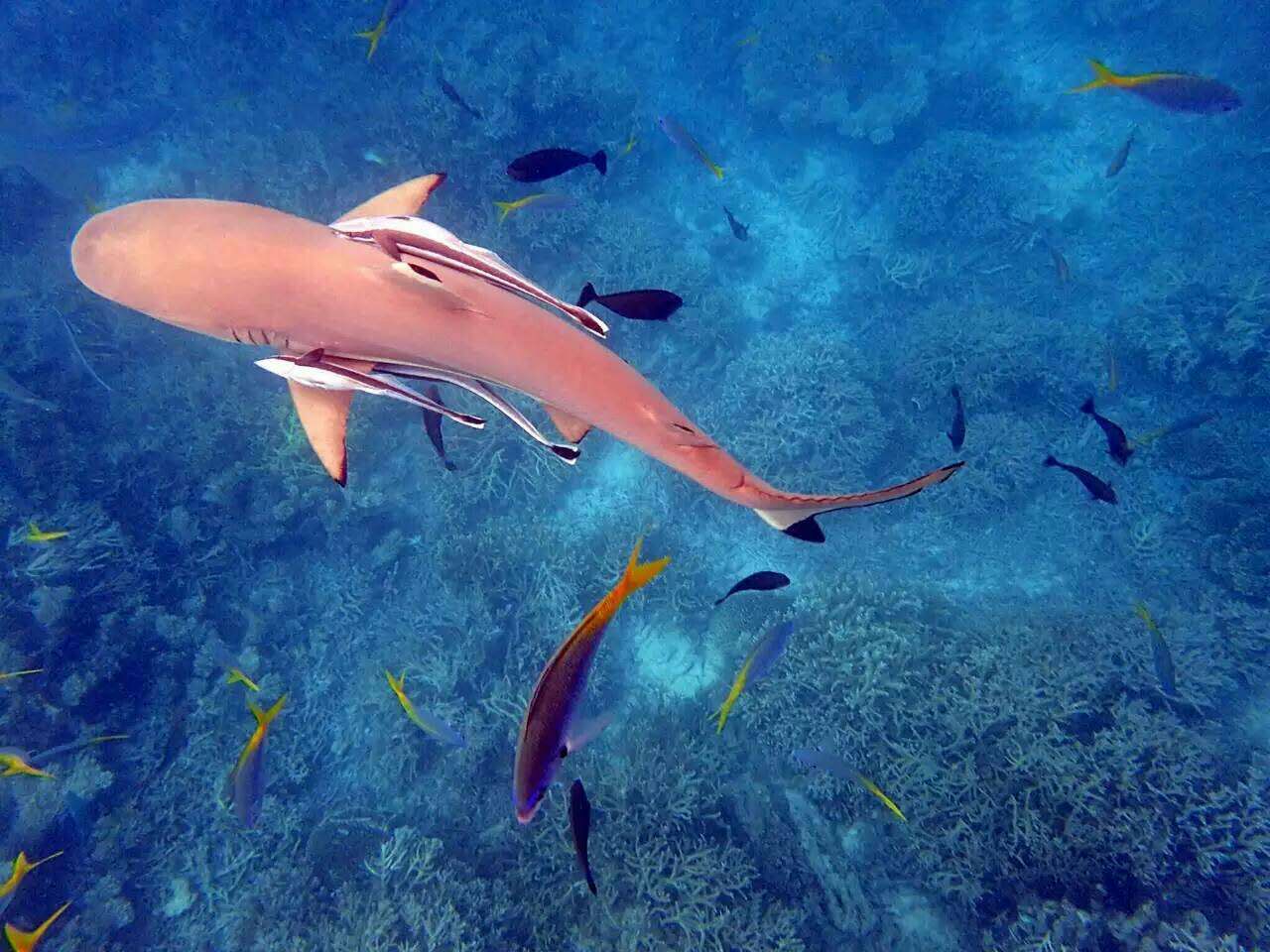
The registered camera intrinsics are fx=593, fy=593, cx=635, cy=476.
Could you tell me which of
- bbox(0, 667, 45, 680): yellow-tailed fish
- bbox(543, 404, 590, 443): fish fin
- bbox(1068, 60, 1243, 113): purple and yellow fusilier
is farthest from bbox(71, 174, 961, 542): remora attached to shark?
bbox(1068, 60, 1243, 113): purple and yellow fusilier

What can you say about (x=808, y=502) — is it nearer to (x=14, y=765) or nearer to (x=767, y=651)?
(x=767, y=651)

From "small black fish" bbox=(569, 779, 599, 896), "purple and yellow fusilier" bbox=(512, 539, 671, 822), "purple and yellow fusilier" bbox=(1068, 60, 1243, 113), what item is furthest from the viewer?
"purple and yellow fusilier" bbox=(1068, 60, 1243, 113)

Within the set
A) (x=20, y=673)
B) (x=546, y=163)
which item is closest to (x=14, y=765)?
(x=20, y=673)

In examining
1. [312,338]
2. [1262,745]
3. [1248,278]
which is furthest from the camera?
[1248,278]

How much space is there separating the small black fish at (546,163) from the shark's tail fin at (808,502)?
363 centimetres

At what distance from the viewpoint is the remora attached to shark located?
117cm

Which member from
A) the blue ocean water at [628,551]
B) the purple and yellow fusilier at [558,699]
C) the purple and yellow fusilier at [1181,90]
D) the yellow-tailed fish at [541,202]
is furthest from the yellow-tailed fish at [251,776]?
the purple and yellow fusilier at [1181,90]

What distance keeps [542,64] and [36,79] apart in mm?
9489

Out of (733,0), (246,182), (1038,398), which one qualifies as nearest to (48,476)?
(246,182)

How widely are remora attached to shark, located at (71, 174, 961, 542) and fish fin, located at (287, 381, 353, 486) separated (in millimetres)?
151

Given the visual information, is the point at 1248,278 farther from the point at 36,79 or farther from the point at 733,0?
the point at 36,79

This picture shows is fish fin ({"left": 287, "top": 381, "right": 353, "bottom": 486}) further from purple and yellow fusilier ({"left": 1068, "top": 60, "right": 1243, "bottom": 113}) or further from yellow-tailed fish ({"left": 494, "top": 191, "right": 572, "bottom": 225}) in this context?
purple and yellow fusilier ({"left": 1068, "top": 60, "right": 1243, "bottom": 113})

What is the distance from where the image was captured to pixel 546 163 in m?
4.12

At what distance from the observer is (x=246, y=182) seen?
8.48 meters
